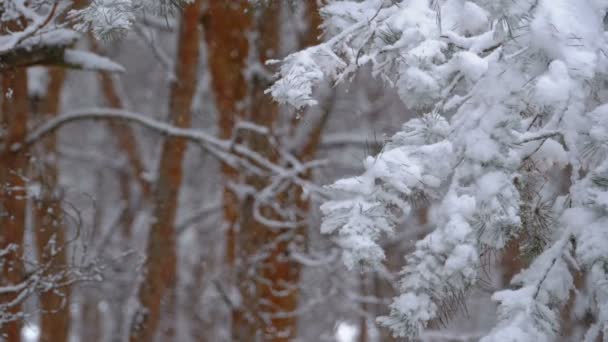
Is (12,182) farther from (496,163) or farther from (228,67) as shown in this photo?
(496,163)

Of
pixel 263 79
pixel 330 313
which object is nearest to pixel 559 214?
pixel 263 79

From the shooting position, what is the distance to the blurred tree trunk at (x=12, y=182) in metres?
4.25

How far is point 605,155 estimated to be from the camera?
8.82 ft

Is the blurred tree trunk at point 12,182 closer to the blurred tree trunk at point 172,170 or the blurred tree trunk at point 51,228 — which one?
the blurred tree trunk at point 51,228

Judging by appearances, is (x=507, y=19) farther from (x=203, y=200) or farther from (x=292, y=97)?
(x=203, y=200)

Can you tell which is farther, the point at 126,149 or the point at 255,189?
the point at 126,149

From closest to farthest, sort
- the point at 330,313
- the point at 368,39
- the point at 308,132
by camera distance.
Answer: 1. the point at 368,39
2. the point at 308,132
3. the point at 330,313

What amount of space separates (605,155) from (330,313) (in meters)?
8.34

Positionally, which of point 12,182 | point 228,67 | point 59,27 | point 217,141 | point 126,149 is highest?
point 228,67

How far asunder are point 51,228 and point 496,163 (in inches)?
158

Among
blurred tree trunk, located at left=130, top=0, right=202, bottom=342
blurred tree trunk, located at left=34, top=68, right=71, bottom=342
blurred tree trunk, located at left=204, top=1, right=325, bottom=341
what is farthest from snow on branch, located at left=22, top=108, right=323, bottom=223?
blurred tree trunk, located at left=130, top=0, right=202, bottom=342

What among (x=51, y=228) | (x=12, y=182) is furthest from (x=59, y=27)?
(x=51, y=228)

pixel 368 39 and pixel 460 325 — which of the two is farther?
pixel 460 325

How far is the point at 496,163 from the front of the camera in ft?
8.77
